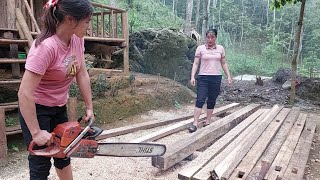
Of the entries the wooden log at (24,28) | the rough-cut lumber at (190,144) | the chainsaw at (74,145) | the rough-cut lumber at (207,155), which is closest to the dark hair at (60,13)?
the chainsaw at (74,145)

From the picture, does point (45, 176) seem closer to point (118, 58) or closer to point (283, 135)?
point (283, 135)

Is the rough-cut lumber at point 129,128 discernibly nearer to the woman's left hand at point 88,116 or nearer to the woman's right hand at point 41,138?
the woman's left hand at point 88,116

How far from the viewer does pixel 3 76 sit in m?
5.93

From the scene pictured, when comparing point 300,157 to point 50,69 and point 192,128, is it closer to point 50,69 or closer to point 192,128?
point 192,128

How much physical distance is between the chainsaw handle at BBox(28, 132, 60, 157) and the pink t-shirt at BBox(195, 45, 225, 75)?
146 inches

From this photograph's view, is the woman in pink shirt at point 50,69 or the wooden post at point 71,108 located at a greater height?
the woman in pink shirt at point 50,69

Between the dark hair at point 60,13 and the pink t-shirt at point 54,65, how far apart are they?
61mm

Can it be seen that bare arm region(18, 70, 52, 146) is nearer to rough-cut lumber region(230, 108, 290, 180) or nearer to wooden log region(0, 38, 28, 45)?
rough-cut lumber region(230, 108, 290, 180)

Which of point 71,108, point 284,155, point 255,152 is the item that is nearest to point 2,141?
point 71,108

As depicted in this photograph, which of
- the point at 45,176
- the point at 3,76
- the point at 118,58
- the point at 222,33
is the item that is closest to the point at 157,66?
the point at 118,58

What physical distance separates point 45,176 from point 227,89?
1129 centimetres

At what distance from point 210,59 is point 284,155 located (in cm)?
221

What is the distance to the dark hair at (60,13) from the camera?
1.87m

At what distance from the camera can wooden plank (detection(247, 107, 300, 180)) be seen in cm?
303
